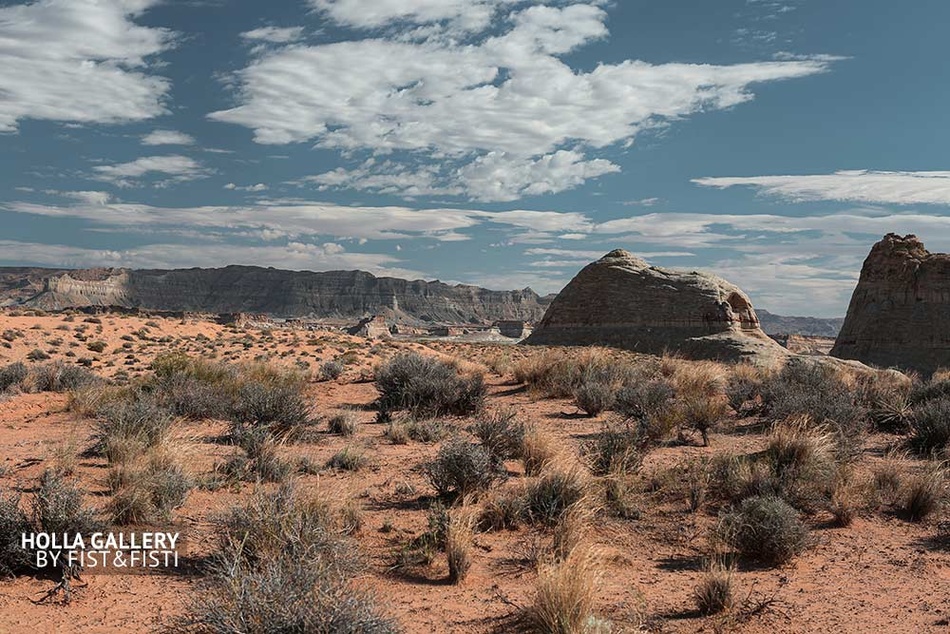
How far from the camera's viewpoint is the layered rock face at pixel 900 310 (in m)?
45.6

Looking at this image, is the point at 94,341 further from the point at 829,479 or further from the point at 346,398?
the point at 829,479

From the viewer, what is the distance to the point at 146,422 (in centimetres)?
899

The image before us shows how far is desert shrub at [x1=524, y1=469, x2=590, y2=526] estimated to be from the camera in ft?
20.7

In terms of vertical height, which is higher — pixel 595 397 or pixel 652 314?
pixel 652 314

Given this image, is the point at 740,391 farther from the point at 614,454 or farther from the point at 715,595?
the point at 715,595

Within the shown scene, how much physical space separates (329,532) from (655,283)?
39.0 meters

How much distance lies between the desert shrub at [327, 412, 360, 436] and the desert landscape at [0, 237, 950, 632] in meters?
0.06

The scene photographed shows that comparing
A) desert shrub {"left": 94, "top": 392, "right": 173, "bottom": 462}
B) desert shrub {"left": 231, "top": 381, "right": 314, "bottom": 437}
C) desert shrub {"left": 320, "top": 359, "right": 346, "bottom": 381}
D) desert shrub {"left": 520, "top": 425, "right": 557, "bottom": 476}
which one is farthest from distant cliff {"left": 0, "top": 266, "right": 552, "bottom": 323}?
desert shrub {"left": 520, "top": 425, "right": 557, "bottom": 476}

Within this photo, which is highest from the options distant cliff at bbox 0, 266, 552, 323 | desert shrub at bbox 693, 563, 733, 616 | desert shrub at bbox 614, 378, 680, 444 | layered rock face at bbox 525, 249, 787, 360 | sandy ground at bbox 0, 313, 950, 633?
distant cliff at bbox 0, 266, 552, 323

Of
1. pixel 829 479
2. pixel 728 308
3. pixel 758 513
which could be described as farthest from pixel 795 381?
pixel 728 308

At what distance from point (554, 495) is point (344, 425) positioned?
16.9 ft

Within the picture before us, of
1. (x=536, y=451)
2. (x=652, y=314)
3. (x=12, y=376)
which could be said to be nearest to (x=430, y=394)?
(x=536, y=451)

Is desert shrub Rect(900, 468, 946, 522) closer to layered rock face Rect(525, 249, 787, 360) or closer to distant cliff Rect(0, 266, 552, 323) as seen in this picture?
layered rock face Rect(525, 249, 787, 360)

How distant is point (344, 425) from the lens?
1062cm
